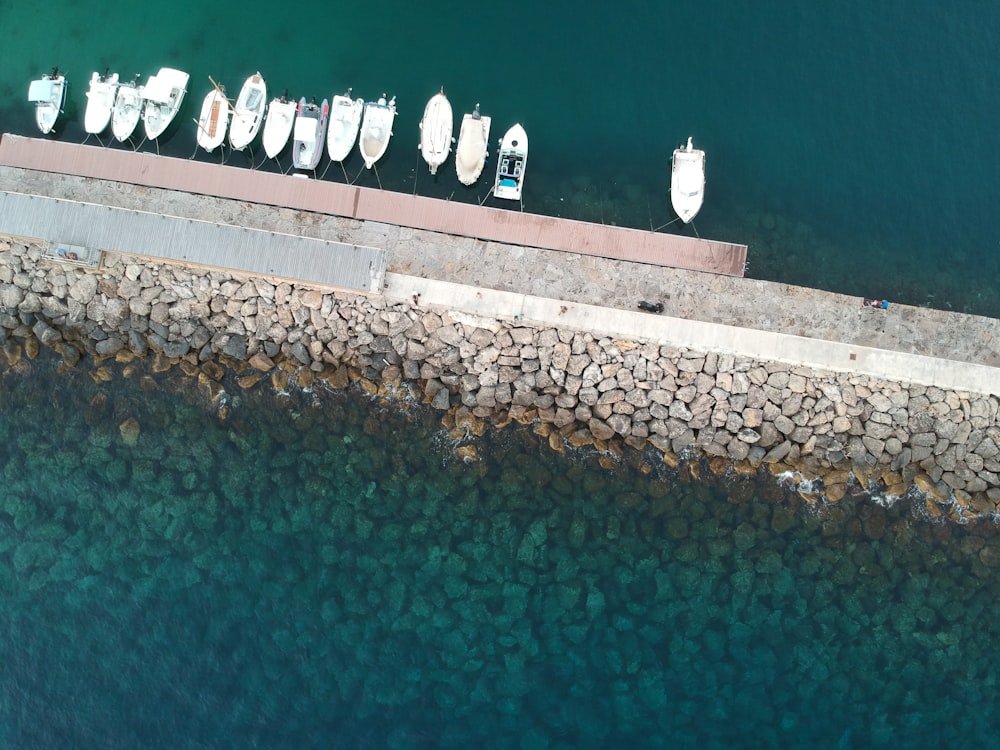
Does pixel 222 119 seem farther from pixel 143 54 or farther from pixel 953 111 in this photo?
pixel 953 111

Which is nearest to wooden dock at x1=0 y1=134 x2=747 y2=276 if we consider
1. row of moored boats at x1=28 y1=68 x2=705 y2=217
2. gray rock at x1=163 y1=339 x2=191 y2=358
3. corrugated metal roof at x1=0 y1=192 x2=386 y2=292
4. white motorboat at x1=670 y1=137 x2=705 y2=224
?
white motorboat at x1=670 y1=137 x2=705 y2=224

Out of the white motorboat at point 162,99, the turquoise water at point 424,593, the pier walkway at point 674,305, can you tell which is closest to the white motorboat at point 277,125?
the pier walkway at point 674,305

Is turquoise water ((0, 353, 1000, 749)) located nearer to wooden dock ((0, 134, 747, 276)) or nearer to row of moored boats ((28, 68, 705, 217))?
wooden dock ((0, 134, 747, 276))

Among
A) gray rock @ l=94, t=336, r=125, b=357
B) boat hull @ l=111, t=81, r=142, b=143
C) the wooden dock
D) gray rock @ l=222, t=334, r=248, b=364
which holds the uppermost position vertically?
boat hull @ l=111, t=81, r=142, b=143

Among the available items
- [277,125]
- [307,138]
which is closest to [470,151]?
[307,138]

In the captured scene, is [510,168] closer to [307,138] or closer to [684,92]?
[307,138]
